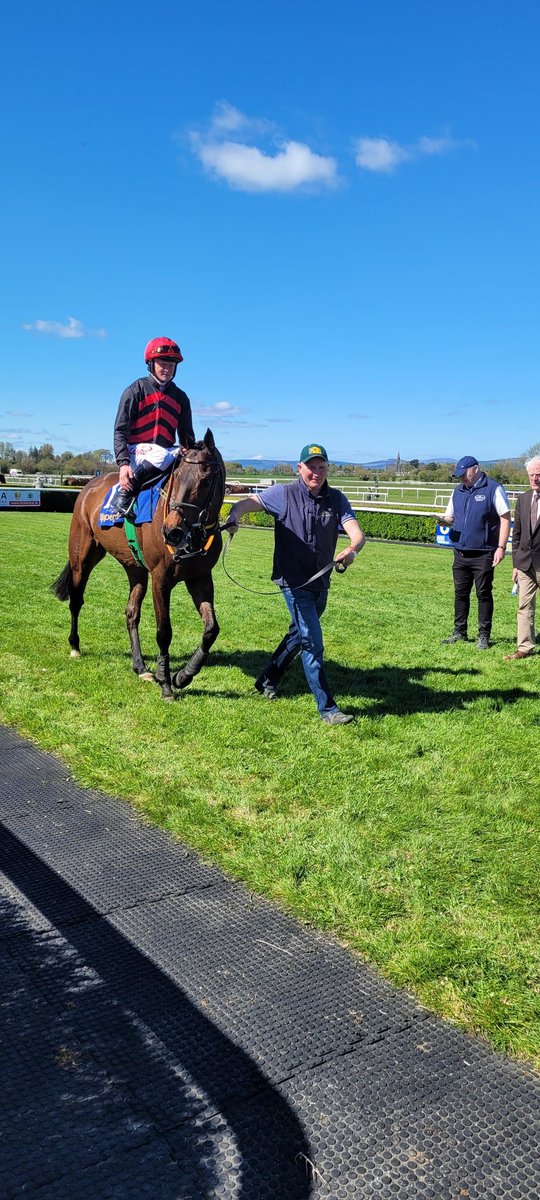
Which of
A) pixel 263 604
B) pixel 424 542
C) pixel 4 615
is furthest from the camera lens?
pixel 424 542

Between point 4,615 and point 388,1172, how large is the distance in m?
8.73

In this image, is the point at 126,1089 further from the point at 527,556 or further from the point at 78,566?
the point at 527,556

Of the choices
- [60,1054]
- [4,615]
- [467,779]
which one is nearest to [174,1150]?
[60,1054]

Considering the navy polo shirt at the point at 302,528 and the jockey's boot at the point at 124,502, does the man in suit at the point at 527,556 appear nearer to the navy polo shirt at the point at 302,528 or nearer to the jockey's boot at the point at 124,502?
the navy polo shirt at the point at 302,528

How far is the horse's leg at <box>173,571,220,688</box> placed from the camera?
20.8 ft

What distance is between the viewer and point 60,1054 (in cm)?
242

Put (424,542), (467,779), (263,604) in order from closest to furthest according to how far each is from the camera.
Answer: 1. (467,779)
2. (263,604)
3. (424,542)

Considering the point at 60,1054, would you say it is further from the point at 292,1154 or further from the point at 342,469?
the point at 342,469

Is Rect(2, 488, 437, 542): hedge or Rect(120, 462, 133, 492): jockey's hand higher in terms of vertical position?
Rect(120, 462, 133, 492): jockey's hand

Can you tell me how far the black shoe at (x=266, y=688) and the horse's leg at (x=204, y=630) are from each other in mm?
524

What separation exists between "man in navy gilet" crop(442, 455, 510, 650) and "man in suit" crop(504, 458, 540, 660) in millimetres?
166

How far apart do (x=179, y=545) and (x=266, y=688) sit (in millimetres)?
1443

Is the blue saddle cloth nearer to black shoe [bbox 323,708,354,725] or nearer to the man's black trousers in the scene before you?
black shoe [bbox 323,708,354,725]

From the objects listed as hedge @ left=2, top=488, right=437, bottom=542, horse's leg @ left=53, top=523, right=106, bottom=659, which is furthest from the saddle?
hedge @ left=2, top=488, right=437, bottom=542
